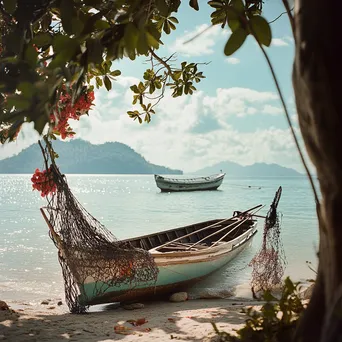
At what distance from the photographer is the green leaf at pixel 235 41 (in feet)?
4.12

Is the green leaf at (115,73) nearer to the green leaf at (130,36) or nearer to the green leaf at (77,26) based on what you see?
the green leaf at (77,26)

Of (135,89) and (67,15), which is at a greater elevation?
(135,89)

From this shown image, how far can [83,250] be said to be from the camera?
577cm

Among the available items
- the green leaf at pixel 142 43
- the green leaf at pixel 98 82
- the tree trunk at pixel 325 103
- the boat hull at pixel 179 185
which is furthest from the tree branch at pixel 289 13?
the boat hull at pixel 179 185

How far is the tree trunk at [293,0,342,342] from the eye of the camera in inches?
41.8

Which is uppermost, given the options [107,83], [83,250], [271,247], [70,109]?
[107,83]

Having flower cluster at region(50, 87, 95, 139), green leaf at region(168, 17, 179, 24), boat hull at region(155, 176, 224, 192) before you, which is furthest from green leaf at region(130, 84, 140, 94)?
boat hull at region(155, 176, 224, 192)

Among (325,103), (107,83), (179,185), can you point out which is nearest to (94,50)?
(325,103)

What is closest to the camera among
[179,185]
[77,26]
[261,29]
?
[261,29]

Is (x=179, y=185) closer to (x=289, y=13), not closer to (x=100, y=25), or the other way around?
(x=100, y=25)

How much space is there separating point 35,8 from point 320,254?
170 centimetres

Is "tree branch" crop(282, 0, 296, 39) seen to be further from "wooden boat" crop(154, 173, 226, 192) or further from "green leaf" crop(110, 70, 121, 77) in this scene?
"wooden boat" crop(154, 173, 226, 192)

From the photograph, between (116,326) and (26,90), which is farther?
(116,326)

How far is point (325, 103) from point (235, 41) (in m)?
0.37
